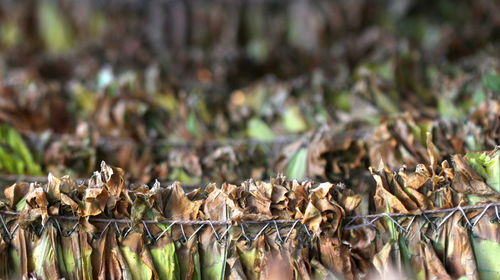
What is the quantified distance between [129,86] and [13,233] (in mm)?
2253

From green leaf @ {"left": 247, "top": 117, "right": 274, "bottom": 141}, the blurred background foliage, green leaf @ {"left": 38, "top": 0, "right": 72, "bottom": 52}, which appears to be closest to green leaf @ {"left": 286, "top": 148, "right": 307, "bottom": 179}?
the blurred background foliage

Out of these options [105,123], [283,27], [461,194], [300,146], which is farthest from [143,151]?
[283,27]

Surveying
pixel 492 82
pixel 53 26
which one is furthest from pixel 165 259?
pixel 53 26

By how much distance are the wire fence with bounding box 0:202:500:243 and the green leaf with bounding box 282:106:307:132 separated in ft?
5.56

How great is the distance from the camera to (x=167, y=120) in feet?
11.4

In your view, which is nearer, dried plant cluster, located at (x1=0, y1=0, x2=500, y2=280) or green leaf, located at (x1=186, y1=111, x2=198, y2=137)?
dried plant cluster, located at (x1=0, y1=0, x2=500, y2=280)

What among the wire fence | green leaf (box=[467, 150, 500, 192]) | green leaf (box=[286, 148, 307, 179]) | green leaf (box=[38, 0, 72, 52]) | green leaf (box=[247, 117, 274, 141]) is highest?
green leaf (box=[38, 0, 72, 52])

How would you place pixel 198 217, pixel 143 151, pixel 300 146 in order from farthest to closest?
pixel 143 151 → pixel 300 146 → pixel 198 217

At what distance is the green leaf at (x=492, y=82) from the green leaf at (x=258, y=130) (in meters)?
1.26

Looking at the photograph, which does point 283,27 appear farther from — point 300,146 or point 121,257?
point 121,257

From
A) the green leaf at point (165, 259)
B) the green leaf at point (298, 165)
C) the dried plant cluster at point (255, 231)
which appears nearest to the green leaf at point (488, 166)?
the dried plant cluster at point (255, 231)

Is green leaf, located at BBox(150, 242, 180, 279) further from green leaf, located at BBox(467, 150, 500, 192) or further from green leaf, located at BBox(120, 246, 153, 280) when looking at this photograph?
green leaf, located at BBox(467, 150, 500, 192)

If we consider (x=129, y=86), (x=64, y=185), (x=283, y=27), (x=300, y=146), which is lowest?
(x=64, y=185)

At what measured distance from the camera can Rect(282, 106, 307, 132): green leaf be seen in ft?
11.2
